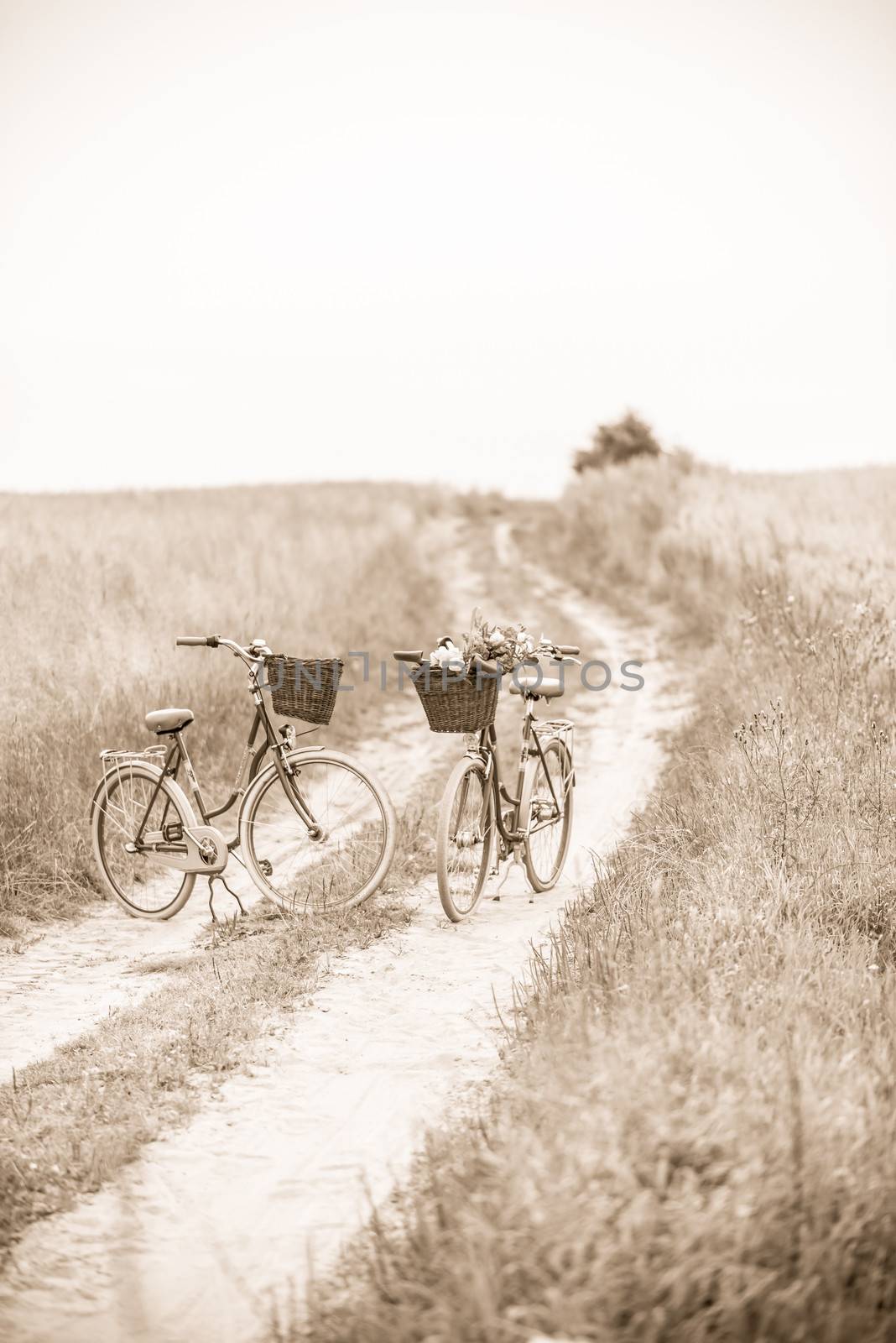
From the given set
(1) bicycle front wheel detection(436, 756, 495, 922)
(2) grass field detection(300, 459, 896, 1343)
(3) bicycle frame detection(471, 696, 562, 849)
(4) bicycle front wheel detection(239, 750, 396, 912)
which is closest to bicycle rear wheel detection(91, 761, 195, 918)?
(4) bicycle front wheel detection(239, 750, 396, 912)

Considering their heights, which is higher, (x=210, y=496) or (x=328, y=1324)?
(x=210, y=496)

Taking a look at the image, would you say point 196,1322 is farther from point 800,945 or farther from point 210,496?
point 210,496

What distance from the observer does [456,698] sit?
5254mm

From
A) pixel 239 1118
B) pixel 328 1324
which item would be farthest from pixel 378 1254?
pixel 239 1118

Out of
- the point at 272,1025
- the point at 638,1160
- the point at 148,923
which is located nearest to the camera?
the point at 638,1160

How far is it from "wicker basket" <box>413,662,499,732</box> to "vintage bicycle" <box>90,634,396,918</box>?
18.3 inches

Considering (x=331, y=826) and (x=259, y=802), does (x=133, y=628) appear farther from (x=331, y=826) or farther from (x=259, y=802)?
(x=331, y=826)

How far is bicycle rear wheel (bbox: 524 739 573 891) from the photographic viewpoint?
Answer: 20.0ft

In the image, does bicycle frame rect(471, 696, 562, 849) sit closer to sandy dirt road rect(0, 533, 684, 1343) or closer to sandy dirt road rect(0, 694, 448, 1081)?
sandy dirt road rect(0, 533, 684, 1343)

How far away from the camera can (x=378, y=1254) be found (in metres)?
2.65

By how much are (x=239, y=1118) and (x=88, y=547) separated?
31.3ft

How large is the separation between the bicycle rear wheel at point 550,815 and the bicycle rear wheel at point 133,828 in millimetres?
2021

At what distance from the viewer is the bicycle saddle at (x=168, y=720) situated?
5520 millimetres

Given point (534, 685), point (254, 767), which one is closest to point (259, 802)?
point (254, 767)
